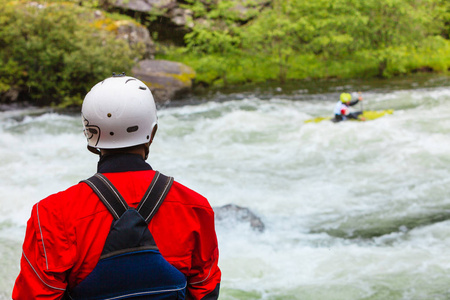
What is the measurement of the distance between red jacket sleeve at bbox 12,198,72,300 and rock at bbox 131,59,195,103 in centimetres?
1380

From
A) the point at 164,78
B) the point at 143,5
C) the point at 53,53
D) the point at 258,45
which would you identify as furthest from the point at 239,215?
the point at 143,5

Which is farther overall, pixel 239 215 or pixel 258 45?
pixel 258 45

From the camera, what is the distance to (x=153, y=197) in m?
1.48

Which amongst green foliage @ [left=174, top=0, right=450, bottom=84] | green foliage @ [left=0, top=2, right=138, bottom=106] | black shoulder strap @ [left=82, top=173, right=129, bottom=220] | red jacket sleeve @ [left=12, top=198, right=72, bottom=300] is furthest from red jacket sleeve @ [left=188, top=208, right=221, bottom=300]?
green foliage @ [left=174, top=0, right=450, bottom=84]

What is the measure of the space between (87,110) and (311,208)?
192 inches

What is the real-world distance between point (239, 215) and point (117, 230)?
13.6 feet

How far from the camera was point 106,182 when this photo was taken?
1.47m

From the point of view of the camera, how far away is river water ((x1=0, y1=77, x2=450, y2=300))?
428 centimetres

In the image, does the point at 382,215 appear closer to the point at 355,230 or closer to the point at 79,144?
the point at 355,230

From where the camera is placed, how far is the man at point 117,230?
1398 mm

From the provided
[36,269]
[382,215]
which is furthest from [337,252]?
[36,269]

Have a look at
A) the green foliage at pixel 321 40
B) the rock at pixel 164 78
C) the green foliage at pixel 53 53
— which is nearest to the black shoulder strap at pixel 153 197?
the green foliage at pixel 53 53

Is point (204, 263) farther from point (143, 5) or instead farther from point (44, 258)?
point (143, 5)

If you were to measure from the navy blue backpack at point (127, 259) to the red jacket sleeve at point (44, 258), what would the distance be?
7 centimetres
